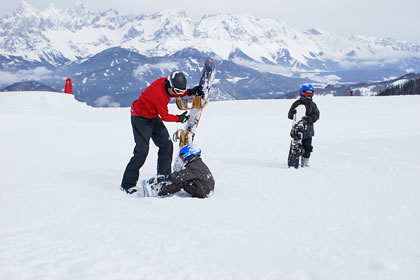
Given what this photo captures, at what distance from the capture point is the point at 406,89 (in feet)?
279

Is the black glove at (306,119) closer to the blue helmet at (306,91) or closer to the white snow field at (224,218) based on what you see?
the blue helmet at (306,91)

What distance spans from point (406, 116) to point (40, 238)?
18429mm

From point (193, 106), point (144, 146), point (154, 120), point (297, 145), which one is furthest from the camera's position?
point (297, 145)

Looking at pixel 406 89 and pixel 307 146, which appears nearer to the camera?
pixel 307 146

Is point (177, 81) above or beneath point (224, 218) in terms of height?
above

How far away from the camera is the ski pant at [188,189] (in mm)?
5000

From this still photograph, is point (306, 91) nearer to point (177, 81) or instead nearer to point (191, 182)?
point (177, 81)

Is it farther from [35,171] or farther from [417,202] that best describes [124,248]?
[35,171]

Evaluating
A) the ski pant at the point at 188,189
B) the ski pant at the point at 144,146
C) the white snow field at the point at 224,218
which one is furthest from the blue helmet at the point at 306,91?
the ski pant at the point at 188,189

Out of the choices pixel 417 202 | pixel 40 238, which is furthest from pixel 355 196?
pixel 40 238

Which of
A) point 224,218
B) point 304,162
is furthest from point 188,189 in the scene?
point 304,162

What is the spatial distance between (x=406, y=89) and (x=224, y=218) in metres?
97.6

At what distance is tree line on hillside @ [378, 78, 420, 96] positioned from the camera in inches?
3172

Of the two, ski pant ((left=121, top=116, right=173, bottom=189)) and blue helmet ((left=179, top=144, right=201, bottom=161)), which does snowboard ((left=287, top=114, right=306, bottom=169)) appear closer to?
blue helmet ((left=179, top=144, right=201, bottom=161))
